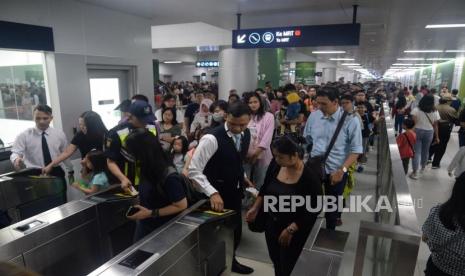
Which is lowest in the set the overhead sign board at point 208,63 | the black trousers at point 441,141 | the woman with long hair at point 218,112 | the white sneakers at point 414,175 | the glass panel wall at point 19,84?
the white sneakers at point 414,175

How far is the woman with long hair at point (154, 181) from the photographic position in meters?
2.01

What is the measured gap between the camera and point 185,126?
5.93 m

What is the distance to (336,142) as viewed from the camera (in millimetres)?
3336

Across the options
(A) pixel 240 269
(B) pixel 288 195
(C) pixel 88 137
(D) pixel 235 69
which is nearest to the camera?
(B) pixel 288 195

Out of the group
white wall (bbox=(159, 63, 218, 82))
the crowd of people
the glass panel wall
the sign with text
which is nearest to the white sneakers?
the crowd of people

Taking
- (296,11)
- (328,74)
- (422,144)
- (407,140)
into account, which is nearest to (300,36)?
(296,11)

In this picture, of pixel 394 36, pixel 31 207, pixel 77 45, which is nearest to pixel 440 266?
pixel 31 207

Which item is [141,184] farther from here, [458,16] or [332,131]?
[458,16]

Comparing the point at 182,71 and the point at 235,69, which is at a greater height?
the point at 182,71

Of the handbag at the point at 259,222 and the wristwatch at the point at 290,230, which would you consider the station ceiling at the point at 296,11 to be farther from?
the wristwatch at the point at 290,230

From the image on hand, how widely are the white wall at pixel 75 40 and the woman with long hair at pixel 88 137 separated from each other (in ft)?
3.93

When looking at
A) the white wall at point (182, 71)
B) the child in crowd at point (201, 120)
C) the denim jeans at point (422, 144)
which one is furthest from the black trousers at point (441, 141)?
the white wall at point (182, 71)

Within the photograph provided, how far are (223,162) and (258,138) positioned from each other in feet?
5.09

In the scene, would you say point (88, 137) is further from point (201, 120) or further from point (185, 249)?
point (201, 120)
